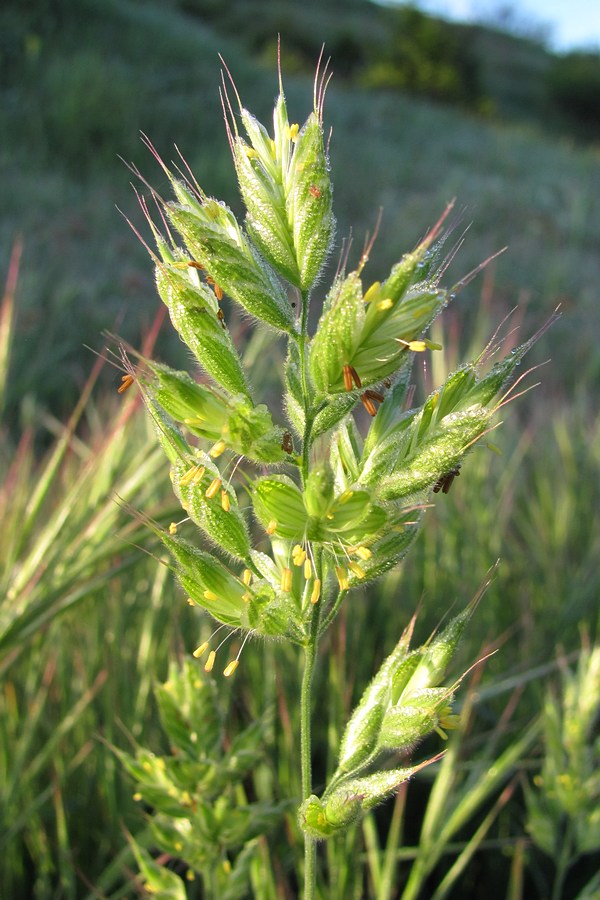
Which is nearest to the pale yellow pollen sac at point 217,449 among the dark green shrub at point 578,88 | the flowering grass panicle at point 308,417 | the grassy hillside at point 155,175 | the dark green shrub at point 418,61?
the flowering grass panicle at point 308,417

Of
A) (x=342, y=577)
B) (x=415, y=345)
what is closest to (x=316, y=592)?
(x=342, y=577)

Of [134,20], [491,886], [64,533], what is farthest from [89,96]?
[491,886]

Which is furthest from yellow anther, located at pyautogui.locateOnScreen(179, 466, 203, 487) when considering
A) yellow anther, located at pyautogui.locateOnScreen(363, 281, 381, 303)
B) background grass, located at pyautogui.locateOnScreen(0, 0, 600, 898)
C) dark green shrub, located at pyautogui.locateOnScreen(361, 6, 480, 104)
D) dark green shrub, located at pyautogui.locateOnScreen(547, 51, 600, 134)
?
dark green shrub, located at pyautogui.locateOnScreen(547, 51, 600, 134)

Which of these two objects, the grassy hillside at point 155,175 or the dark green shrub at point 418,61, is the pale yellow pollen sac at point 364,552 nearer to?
the grassy hillside at point 155,175

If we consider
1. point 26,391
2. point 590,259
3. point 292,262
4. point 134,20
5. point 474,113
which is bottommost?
point 26,391

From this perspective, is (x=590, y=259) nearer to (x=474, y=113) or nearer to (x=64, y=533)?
(x=64, y=533)

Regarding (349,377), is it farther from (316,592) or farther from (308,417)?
(316,592)
